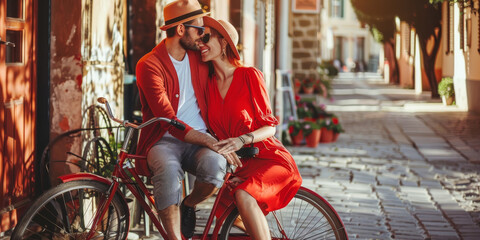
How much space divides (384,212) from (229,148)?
3438 millimetres

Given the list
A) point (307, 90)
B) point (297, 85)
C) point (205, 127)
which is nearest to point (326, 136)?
point (297, 85)

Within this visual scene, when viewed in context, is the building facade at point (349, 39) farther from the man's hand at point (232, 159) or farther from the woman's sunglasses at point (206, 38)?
the man's hand at point (232, 159)

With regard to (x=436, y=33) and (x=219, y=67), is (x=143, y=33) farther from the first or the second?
(x=436, y=33)

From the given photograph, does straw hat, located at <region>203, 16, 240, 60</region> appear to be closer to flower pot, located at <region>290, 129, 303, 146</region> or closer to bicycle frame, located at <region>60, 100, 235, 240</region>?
bicycle frame, located at <region>60, 100, 235, 240</region>

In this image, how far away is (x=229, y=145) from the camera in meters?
4.07

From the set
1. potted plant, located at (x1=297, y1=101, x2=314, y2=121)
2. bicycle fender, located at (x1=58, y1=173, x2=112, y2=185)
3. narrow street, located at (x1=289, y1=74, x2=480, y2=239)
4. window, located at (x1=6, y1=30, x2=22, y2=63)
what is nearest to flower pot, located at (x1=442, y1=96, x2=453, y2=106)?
narrow street, located at (x1=289, y1=74, x2=480, y2=239)

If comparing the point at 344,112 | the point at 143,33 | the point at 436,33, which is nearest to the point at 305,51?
the point at 344,112

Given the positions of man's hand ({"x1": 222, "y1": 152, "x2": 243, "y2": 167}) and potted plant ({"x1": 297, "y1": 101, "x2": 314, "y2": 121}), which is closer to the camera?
man's hand ({"x1": 222, "y1": 152, "x2": 243, "y2": 167})

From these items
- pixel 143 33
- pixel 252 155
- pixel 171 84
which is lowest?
pixel 252 155

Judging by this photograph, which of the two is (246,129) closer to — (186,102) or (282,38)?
(186,102)

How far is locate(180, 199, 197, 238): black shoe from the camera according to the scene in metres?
4.34

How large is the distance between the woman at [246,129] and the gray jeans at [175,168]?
0.08 m

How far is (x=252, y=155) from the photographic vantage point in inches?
159

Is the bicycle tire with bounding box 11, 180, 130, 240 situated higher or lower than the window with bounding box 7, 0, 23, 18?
lower
